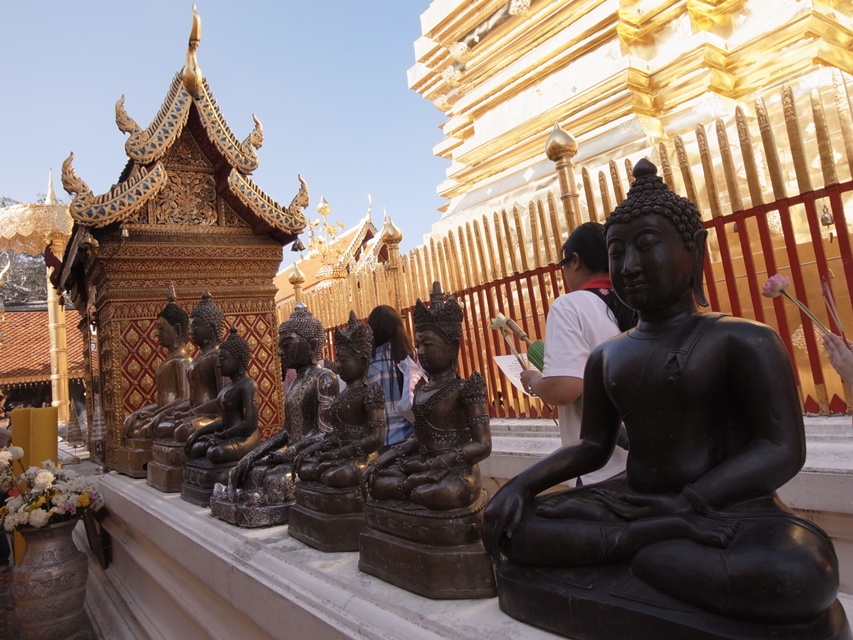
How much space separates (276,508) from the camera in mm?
2389

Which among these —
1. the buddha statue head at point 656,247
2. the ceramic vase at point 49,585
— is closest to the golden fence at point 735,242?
the buddha statue head at point 656,247

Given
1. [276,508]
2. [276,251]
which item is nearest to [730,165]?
[276,508]

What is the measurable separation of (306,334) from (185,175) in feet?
10.7

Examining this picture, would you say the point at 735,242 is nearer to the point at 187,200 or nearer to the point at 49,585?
the point at 187,200

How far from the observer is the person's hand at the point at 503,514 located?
1.25 meters

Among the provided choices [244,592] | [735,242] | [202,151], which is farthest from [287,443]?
[202,151]

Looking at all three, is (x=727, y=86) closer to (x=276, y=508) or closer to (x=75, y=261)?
(x=276, y=508)

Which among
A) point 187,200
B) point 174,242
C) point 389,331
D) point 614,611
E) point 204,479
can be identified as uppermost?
point 187,200

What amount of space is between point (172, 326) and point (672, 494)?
389 cm

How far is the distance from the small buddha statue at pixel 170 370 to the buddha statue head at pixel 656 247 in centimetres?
361

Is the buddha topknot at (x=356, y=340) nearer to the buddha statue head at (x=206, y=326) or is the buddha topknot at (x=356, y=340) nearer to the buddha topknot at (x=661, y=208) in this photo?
the buddha topknot at (x=661, y=208)

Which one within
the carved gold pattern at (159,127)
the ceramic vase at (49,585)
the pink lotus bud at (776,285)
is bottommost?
the ceramic vase at (49,585)

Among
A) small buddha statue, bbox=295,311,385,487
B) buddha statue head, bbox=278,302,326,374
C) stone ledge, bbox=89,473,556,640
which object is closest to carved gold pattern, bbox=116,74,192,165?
stone ledge, bbox=89,473,556,640

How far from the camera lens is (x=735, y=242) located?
12.7ft
